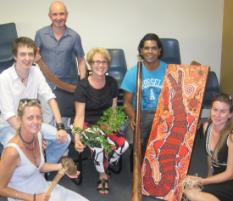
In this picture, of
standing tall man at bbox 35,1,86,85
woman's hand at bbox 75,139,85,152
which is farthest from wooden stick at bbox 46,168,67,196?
standing tall man at bbox 35,1,86,85

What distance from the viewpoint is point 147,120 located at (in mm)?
3328

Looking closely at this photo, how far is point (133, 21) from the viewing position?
4723 millimetres

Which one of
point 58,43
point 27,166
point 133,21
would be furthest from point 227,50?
point 27,166

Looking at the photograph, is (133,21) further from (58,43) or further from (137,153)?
(137,153)

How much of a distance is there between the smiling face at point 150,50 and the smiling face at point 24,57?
3.42 feet

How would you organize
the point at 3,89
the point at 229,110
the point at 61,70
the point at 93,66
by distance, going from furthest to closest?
the point at 61,70
the point at 93,66
the point at 3,89
the point at 229,110

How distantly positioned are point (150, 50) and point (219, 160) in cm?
123

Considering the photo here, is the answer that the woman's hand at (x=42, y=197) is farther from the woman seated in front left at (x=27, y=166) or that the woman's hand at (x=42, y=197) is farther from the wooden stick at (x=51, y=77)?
the wooden stick at (x=51, y=77)

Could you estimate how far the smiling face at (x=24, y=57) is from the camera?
2.74 metres

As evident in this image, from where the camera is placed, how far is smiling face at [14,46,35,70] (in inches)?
108

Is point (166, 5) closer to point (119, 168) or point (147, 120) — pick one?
point (147, 120)

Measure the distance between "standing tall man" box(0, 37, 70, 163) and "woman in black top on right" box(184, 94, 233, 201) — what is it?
3.53ft

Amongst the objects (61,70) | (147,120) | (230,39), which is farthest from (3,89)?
(230,39)

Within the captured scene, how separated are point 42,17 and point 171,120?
227 cm
